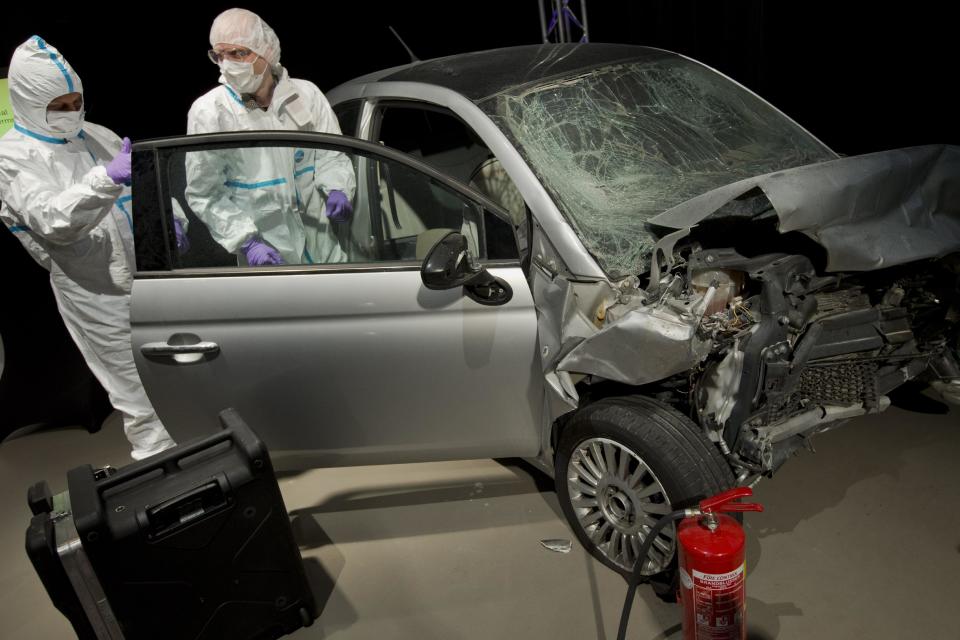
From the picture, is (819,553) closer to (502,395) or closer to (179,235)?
(502,395)

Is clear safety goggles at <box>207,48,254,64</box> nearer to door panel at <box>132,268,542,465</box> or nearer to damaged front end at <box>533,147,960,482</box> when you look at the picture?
door panel at <box>132,268,542,465</box>

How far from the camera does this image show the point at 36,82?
3.02 m

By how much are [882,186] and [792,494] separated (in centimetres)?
123

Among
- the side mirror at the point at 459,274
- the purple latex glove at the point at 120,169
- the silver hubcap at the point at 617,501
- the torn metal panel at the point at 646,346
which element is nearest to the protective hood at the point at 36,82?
the purple latex glove at the point at 120,169

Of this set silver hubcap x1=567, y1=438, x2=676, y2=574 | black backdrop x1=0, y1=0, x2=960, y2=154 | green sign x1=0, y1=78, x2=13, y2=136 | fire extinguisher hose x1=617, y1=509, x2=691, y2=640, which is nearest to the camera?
fire extinguisher hose x1=617, y1=509, x2=691, y2=640

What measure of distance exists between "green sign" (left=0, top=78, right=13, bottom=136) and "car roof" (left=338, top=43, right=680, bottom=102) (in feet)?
6.10

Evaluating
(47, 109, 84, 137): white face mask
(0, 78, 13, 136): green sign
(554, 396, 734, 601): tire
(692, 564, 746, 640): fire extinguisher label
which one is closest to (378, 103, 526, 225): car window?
(554, 396, 734, 601): tire

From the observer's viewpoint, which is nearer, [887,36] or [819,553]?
[819,553]

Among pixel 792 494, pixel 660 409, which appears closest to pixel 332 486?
pixel 660 409

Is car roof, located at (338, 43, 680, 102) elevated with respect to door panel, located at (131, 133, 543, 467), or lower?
elevated

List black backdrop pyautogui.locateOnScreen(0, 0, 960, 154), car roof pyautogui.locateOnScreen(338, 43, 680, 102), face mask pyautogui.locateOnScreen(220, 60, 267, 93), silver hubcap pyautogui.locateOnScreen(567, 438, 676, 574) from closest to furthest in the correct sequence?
silver hubcap pyautogui.locateOnScreen(567, 438, 676, 574)
car roof pyautogui.locateOnScreen(338, 43, 680, 102)
face mask pyautogui.locateOnScreen(220, 60, 267, 93)
black backdrop pyautogui.locateOnScreen(0, 0, 960, 154)

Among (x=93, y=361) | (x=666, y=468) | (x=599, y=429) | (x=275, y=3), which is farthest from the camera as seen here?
(x=275, y=3)

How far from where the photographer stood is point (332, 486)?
3299mm

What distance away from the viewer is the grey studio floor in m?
2.38
